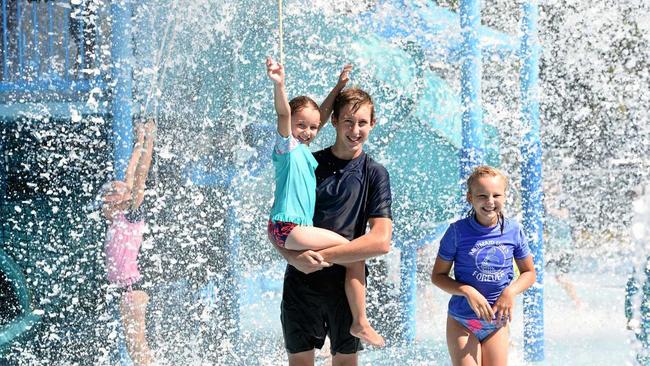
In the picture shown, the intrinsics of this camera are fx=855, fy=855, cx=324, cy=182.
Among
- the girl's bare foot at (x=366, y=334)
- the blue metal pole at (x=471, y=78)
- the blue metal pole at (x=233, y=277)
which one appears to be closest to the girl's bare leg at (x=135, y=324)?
the blue metal pole at (x=233, y=277)

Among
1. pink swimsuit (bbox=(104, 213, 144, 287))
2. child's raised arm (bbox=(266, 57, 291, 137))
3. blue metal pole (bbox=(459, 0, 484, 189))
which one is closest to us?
child's raised arm (bbox=(266, 57, 291, 137))

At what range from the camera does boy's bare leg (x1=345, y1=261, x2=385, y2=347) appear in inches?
113

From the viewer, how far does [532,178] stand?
5.41 metres

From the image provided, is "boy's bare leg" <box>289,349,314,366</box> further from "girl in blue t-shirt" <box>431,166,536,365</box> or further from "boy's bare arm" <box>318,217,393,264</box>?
"girl in blue t-shirt" <box>431,166,536,365</box>

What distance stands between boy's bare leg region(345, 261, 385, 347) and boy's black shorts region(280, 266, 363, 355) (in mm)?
55

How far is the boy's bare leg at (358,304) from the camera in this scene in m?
2.86

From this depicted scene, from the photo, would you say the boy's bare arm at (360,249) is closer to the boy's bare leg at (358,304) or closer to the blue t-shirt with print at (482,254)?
the boy's bare leg at (358,304)

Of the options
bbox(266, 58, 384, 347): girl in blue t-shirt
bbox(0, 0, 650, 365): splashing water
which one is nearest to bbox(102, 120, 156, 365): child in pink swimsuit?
bbox(0, 0, 650, 365): splashing water

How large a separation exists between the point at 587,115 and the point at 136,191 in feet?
10.6

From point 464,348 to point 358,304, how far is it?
0.41m

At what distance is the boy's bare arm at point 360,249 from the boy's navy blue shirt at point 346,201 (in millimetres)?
96

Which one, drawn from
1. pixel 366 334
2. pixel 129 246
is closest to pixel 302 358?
pixel 366 334

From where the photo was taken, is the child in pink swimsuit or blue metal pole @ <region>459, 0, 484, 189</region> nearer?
the child in pink swimsuit

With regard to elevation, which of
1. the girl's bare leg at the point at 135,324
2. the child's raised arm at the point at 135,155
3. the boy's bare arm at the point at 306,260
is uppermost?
the child's raised arm at the point at 135,155
